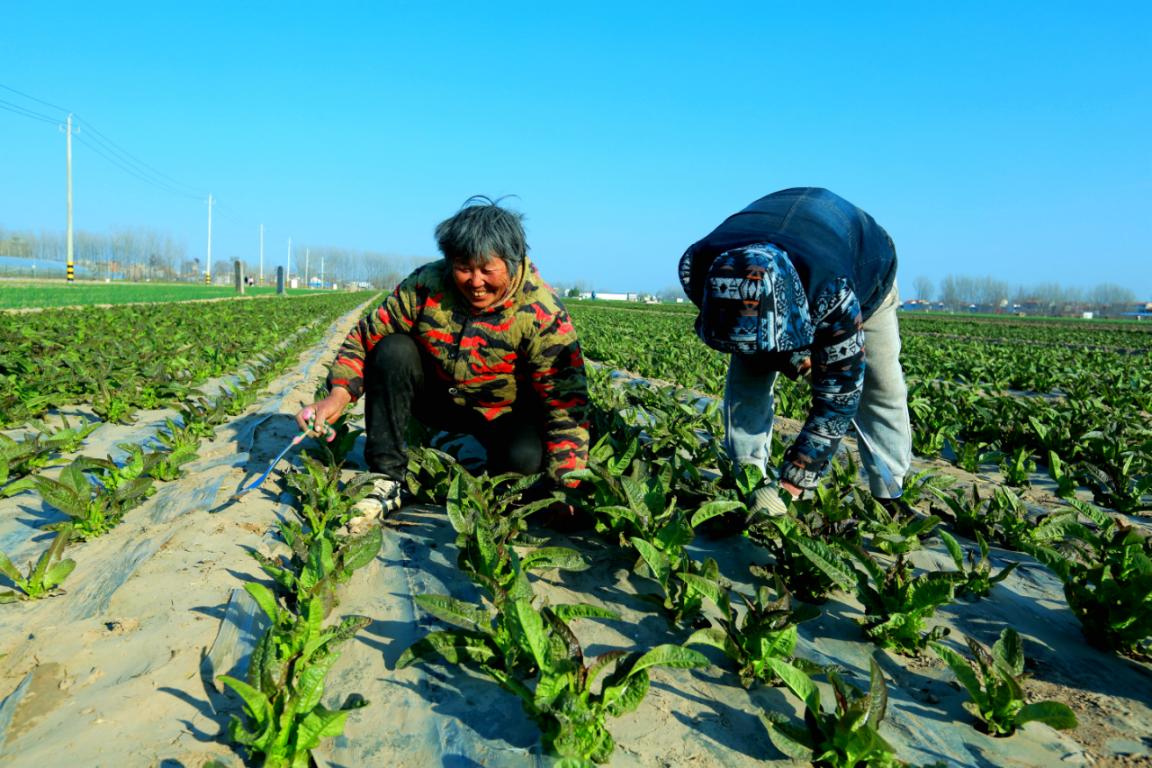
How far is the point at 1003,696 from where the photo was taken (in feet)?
5.81

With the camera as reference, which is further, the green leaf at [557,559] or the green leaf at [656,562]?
the green leaf at [557,559]

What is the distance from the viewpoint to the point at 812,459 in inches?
107

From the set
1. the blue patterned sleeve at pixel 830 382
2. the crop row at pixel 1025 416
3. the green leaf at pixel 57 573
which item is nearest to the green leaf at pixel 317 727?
the green leaf at pixel 57 573

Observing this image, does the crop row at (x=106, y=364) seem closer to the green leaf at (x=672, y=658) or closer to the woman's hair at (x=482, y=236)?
the woman's hair at (x=482, y=236)

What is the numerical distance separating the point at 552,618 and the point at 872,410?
214cm

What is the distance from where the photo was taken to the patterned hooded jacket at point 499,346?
10.3ft

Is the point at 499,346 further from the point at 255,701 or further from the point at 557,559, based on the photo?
the point at 255,701

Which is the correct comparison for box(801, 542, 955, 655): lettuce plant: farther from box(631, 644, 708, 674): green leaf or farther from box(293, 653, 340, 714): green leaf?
box(293, 653, 340, 714): green leaf

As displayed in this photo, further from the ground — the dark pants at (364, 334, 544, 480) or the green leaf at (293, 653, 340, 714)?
the dark pants at (364, 334, 544, 480)

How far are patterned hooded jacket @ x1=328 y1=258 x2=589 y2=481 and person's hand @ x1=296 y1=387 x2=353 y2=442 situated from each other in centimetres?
5

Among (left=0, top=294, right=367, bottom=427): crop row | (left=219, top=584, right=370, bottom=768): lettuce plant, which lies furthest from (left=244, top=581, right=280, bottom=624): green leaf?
(left=0, top=294, right=367, bottom=427): crop row

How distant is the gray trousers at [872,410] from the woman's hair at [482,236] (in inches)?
47.2

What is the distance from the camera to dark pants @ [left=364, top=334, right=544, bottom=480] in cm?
328

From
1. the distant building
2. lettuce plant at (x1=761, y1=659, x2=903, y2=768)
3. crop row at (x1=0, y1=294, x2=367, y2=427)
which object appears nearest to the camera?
lettuce plant at (x1=761, y1=659, x2=903, y2=768)
